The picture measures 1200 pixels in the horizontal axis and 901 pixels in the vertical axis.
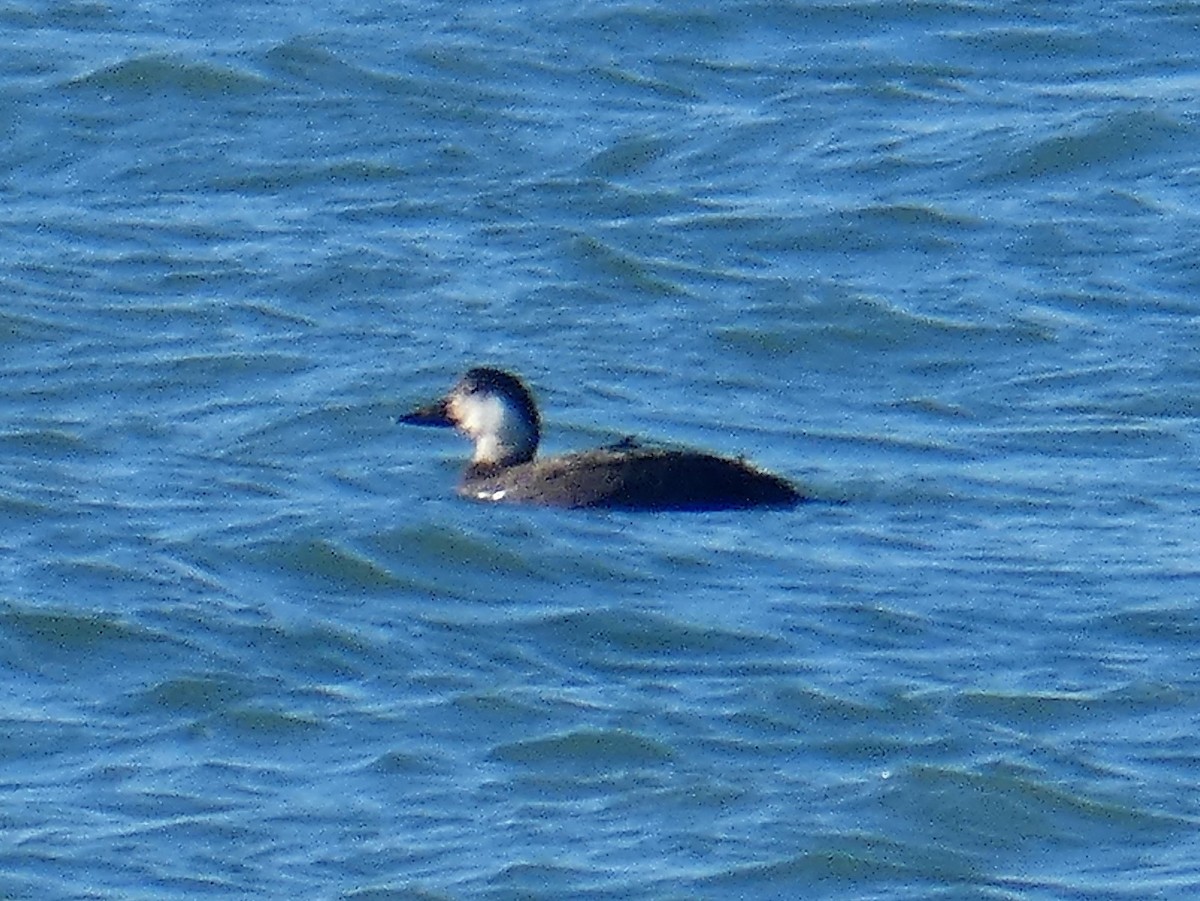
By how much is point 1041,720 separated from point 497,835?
166 cm

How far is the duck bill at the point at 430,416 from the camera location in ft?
40.2

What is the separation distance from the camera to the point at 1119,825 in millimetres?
8453

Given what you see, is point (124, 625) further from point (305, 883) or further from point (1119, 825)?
point (1119, 825)

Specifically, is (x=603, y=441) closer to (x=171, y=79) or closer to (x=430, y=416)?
(x=430, y=416)

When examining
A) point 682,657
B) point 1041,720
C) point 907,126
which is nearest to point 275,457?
point 682,657

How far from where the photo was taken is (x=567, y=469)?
1164cm

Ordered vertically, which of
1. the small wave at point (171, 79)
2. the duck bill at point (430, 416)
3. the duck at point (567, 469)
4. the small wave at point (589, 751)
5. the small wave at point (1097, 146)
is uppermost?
the small wave at point (171, 79)

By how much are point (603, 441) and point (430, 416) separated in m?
0.65

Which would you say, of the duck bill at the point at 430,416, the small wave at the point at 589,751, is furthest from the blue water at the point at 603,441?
the duck bill at the point at 430,416

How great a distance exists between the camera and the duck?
11.3 meters

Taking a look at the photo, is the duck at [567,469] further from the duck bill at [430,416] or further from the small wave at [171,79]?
the small wave at [171,79]

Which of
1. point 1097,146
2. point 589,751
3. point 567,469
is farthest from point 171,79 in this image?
point 589,751

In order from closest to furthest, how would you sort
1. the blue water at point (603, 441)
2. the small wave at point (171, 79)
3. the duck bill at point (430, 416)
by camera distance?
the blue water at point (603, 441)
the duck bill at point (430, 416)
the small wave at point (171, 79)

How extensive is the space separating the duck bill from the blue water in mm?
121
